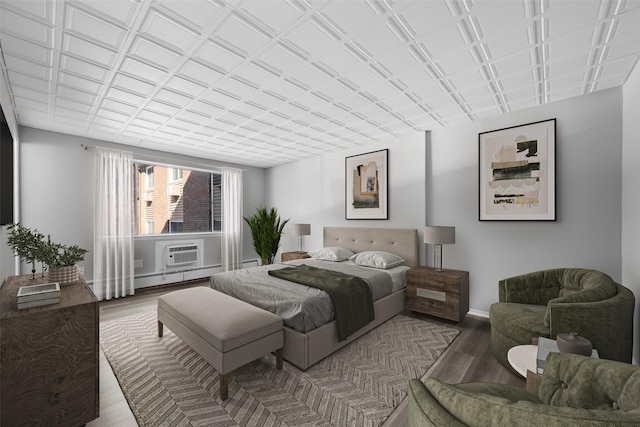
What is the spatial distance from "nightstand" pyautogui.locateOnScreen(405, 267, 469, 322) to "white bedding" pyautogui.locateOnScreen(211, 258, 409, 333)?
0.70 feet

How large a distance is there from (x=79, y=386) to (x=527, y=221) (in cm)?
438

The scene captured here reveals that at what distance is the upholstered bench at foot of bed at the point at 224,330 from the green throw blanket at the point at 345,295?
603 millimetres

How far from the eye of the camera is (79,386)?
1688 millimetres

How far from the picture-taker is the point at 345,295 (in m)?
2.80

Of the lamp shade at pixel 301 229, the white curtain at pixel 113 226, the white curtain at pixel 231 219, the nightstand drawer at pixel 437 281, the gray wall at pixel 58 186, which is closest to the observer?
the nightstand drawer at pixel 437 281

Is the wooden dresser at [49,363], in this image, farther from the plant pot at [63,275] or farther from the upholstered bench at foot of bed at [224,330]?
the upholstered bench at foot of bed at [224,330]

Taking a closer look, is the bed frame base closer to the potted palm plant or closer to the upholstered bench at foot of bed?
the upholstered bench at foot of bed

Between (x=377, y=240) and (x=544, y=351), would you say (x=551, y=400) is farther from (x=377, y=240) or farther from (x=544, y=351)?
(x=377, y=240)

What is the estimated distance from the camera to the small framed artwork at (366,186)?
4578 millimetres

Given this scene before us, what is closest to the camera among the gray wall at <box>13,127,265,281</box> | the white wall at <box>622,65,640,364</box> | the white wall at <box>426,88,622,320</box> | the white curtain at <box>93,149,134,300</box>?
the white wall at <box>622,65,640,364</box>

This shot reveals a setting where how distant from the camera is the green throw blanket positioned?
2682mm

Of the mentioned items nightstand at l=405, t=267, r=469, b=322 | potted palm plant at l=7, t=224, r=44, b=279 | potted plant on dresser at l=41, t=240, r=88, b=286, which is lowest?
nightstand at l=405, t=267, r=469, b=322

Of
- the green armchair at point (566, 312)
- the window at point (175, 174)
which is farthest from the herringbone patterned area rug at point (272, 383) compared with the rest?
the window at point (175, 174)

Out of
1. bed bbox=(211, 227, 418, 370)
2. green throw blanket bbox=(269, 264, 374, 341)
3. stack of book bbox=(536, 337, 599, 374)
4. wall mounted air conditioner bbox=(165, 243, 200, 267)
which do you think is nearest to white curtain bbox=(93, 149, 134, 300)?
wall mounted air conditioner bbox=(165, 243, 200, 267)
